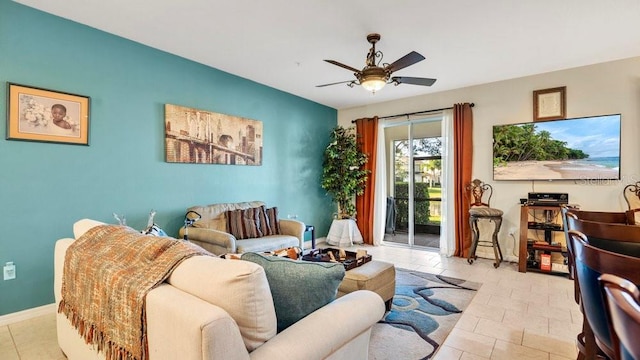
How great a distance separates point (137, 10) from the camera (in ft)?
9.08

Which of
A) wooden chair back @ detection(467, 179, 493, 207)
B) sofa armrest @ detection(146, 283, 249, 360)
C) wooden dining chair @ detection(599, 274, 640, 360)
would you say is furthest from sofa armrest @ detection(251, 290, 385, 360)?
wooden chair back @ detection(467, 179, 493, 207)

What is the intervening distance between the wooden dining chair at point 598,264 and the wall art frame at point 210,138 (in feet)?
12.4

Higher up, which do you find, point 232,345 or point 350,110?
point 350,110

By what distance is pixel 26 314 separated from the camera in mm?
2740

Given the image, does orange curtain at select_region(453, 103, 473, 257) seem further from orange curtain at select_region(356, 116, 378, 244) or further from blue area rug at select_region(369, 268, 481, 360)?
orange curtain at select_region(356, 116, 378, 244)

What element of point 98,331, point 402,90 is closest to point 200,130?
point 98,331

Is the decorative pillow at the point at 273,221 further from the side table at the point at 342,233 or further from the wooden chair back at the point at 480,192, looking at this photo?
the wooden chair back at the point at 480,192

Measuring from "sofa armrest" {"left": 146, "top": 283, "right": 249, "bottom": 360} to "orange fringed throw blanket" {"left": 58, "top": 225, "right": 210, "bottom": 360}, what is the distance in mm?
89

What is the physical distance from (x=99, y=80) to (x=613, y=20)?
5.02 m

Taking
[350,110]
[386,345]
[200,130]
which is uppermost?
[350,110]

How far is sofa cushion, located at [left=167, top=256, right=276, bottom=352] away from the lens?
44.5 inches

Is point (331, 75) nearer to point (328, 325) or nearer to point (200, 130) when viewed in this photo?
point (200, 130)

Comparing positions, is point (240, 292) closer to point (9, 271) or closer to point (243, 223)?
point (9, 271)

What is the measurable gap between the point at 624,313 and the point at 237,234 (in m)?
3.73
